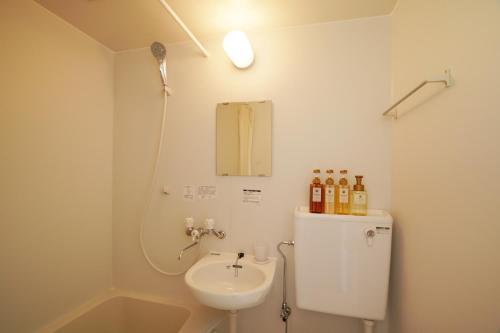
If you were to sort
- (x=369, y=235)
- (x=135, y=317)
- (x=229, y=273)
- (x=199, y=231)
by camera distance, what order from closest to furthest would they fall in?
1. (x=369, y=235)
2. (x=229, y=273)
3. (x=199, y=231)
4. (x=135, y=317)

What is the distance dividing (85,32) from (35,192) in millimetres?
1044

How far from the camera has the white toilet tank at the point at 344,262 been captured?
105cm

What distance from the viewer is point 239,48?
120 cm

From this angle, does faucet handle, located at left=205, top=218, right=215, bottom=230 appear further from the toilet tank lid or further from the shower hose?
the toilet tank lid

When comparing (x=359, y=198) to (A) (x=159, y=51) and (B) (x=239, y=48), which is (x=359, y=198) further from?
(A) (x=159, y=51)

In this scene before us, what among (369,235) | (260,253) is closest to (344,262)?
(369,235)

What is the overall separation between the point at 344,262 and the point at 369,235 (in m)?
0.19

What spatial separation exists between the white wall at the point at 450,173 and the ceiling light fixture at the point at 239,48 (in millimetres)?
790

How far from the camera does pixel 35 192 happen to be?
1.14 metres

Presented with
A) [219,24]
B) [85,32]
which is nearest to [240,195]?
[219,24]

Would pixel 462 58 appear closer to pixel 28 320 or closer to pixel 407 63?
pixel 407 63

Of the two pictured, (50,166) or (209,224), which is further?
(209,224)

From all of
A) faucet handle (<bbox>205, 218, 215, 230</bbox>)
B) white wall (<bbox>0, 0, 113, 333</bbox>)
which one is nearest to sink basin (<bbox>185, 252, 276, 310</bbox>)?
faucet handle (<bbox>205, 218, 215, 230</bbox>)

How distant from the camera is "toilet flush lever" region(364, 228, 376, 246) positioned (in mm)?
1049
